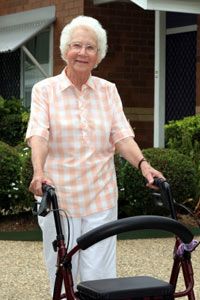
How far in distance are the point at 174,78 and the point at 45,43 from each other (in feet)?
8.31

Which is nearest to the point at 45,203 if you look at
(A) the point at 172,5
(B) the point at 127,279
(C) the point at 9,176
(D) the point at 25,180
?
(B) the point at 127,279

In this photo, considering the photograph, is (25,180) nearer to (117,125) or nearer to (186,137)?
(186,137)

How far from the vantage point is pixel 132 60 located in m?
14.7

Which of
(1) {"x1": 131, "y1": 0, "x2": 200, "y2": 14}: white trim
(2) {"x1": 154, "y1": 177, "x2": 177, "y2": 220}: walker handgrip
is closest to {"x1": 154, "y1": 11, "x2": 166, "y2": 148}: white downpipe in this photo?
(1) {"x1": 131, "y1": 0, "x2": 200, "y2": 14}: white trim

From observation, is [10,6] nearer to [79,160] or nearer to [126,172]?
[126,172]

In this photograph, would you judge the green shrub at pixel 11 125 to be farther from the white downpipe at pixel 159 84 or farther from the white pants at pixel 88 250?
the white pants at pixel 88 250

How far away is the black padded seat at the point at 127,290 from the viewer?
314 centimetres

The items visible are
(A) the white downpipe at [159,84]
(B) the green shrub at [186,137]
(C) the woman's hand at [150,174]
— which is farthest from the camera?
(A) the white downpipe at [159,84]

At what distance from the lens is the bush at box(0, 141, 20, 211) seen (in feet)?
31.2

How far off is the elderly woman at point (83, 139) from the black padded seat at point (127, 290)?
114cm

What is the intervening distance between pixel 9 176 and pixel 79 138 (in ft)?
17.3

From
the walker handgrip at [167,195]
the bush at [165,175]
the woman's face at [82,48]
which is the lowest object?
the bush at [165,175]

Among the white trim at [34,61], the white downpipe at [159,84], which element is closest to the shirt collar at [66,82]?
the white downpipe at [159,84]

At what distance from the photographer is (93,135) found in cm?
444
